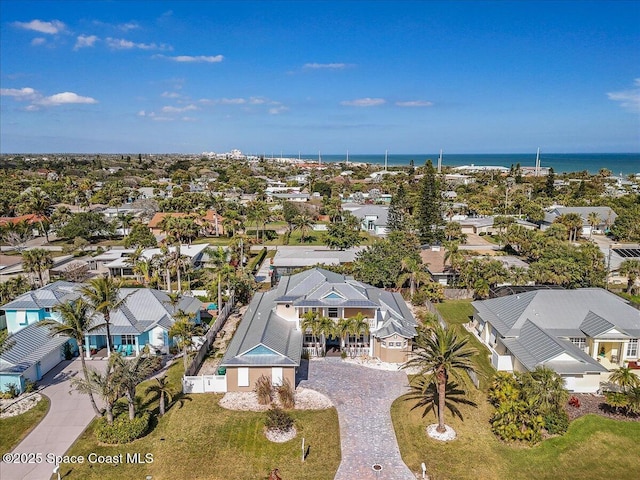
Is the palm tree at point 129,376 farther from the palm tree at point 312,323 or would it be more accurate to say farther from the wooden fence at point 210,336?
the palm tree at point 312,323

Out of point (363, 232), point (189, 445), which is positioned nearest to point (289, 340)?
point (189, 445)

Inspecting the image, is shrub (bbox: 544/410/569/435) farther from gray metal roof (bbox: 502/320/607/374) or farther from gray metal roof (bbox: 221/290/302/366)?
gray metal roof (bbox: 221/290/302/366)

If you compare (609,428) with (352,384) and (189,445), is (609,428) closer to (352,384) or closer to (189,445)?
(352,384)

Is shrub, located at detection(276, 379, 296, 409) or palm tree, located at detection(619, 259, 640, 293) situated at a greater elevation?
palm tree, located at detection(619, 259, 640, 293)

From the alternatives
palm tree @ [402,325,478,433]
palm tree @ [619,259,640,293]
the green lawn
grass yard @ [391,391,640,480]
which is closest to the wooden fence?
the green lawn

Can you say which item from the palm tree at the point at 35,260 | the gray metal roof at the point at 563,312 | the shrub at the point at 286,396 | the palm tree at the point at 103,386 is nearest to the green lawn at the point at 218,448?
the shrub at the point at 286,396

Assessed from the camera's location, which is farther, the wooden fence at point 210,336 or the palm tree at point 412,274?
the palm tree at point 412,274
